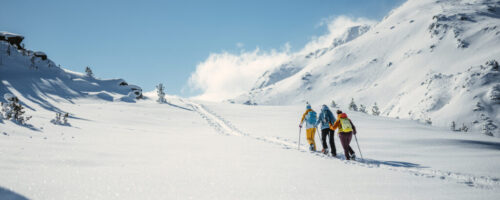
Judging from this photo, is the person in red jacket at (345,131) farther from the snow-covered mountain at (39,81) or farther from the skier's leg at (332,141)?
the snow-covered mountain at (39,81)

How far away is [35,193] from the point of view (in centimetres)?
289

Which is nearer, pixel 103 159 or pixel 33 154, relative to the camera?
Answer: pixel 33 154

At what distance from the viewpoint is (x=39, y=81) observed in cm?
4003

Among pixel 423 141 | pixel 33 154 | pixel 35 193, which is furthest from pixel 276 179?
pixel 423 141

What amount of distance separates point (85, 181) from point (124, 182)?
0.50 metres

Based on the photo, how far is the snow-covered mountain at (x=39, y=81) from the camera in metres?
34.0

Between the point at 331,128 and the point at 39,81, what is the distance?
47.2 metres

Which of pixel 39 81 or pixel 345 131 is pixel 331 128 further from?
pixel 39 81

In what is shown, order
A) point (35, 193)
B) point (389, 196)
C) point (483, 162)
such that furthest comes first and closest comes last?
point (483, 162), point (389, 196), point (35, 193)

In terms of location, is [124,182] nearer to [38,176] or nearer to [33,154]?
[38,176]

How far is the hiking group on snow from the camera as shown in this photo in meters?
8.96

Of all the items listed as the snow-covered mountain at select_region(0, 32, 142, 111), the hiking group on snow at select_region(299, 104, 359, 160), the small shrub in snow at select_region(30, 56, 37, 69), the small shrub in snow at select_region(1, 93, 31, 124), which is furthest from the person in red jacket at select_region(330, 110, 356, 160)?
the small shrub in snow at select_region(30, 56, 37, 69)

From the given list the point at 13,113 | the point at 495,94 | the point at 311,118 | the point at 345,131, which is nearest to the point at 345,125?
the point at 345,131

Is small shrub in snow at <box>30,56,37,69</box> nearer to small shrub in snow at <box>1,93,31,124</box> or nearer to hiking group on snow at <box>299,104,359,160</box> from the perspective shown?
small shrub in snow at <box>1,93,31,124</box>
